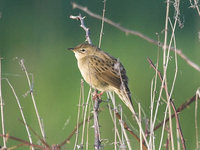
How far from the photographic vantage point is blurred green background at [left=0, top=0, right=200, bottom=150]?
823cm

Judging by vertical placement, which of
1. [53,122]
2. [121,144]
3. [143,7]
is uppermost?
[143,7]

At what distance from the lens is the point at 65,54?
1034 centimetres

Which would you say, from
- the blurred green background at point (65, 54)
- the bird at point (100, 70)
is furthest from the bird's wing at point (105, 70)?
the blurred green background at point (65, 54)

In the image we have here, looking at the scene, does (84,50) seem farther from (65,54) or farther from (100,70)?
(65,54)

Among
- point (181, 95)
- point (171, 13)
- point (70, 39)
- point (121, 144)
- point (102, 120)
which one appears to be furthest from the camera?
point (171, 13)

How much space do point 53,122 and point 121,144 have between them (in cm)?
381

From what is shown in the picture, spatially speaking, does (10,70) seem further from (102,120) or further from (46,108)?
(102,120)

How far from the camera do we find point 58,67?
9.62 meters

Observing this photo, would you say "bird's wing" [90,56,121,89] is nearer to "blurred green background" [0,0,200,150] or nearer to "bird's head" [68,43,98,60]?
"bird's head" [68,43,98,60]

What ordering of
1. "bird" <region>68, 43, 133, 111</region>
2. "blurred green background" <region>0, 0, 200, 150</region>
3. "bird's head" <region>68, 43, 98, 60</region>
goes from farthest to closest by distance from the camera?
"blurred green background" <region>0, 0, 200, 150</region> → "bird's head" <region>68, 43, 98, 60</region> → "bird" <region>68, 43, 133, 111</region>

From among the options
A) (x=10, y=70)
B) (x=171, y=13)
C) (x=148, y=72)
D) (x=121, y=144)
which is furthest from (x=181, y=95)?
(x=121, y=144)

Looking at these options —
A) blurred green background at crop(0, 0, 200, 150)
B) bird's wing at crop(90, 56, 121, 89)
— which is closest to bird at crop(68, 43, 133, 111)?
bird's wing at crop(90, 56, 121, 89)

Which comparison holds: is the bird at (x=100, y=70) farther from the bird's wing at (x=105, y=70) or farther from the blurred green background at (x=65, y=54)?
the blurred green background at (x=65, y=54)

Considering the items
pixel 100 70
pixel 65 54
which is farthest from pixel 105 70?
pixel 65 54
